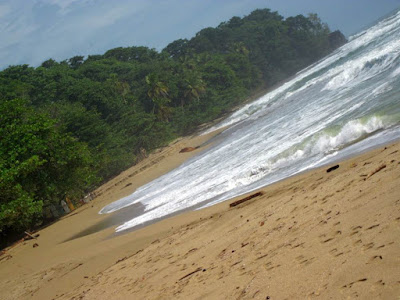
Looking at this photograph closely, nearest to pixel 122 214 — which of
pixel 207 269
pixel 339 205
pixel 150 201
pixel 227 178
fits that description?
pixel 150 201

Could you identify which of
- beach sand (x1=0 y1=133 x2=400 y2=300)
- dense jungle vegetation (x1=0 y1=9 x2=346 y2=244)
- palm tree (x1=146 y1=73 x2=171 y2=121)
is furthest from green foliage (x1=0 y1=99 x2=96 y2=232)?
palm tree (x1=146 y1=73 x2=171 y2=121)

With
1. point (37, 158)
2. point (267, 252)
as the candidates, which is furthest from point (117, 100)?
point (267, 252)

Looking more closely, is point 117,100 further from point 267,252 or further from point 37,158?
point 267,252

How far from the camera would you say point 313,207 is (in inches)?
232

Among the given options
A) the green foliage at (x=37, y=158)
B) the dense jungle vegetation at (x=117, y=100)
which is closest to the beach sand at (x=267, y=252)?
the green foliage at (x=37, y=158)

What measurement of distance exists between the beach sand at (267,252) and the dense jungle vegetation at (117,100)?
29.3 feet

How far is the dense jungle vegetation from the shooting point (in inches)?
809

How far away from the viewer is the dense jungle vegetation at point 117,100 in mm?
20547

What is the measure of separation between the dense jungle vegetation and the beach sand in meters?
8.93

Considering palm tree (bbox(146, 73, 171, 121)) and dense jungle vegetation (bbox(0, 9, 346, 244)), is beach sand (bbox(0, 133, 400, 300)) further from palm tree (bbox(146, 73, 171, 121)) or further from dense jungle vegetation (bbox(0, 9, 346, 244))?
palm tree (bbox(146, 73, 171, 121))

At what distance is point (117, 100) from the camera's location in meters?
45.5

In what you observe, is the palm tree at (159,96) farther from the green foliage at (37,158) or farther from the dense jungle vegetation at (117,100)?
the green foliage at (37,158)

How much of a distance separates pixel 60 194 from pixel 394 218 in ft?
67.4

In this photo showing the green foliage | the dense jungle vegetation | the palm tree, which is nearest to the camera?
the green foliage
